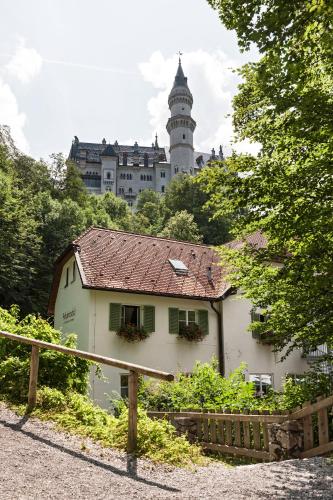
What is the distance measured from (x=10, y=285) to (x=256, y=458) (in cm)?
2633

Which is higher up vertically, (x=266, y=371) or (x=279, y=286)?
(x=279, y=286)

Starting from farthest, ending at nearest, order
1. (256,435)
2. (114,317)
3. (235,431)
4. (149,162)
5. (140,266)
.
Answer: (149,162), (140,266), (114,317), (235,431), (256,435)

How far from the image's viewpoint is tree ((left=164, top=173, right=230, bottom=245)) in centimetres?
5641

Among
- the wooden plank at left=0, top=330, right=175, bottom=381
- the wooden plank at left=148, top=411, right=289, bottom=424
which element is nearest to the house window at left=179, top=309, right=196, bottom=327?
the wooden plank at left=148, top=411, right=289, bottom=424

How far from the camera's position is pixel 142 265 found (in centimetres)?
2314

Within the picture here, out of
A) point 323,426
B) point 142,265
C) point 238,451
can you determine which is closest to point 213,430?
point 238,451

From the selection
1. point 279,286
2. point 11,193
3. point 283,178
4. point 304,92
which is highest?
point 11,193

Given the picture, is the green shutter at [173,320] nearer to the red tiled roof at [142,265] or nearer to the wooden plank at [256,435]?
the red tiled roof at [142,265]

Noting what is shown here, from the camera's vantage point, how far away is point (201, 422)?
9711mm

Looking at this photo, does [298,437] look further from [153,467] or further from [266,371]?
[266,371]

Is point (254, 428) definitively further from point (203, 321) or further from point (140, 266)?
point (140, 266)

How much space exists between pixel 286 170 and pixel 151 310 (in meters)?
12.5

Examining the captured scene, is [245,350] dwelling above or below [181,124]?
below

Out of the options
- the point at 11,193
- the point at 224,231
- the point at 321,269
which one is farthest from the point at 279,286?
the point at 224,231
